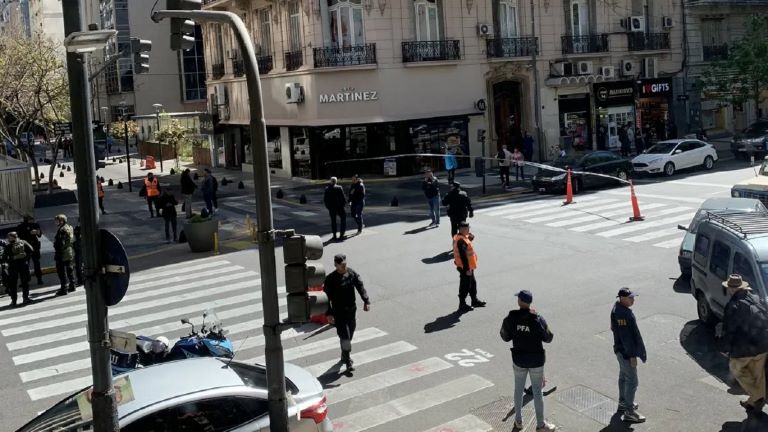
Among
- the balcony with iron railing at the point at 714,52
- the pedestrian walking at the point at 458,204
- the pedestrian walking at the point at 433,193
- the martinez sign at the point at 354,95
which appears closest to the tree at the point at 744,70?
the balcony with iron railing at the point at 714,52

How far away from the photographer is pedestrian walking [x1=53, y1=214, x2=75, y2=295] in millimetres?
18281

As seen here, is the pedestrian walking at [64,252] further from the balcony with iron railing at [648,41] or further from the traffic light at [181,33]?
the balcony with iron railing at [648,41]

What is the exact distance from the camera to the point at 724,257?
1250 cm

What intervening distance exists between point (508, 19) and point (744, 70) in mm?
12960

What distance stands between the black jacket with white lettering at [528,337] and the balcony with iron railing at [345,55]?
27.8 metres

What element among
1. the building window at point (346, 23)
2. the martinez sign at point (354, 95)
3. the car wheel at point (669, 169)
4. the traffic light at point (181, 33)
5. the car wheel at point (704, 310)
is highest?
the building window at point (346, 23)

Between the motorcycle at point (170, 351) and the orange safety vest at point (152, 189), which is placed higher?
the orange safety vest at point (152, 189)

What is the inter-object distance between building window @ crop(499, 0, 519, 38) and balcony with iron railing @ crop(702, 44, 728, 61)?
13.3m

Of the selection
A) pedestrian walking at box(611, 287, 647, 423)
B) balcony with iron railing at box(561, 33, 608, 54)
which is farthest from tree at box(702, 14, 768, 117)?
pedestrian walking at box(611, 287, 647, 423)

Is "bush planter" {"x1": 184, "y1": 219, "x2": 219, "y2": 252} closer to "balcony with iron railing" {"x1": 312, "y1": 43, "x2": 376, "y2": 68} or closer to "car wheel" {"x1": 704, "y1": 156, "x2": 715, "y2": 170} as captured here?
"balcony with iron railing" {"x1": 312, "y1": 43, "x2": 376, "y2": 68}

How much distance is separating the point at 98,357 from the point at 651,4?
140 feet

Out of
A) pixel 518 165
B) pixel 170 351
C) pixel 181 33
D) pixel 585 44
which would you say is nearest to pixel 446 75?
pixel 518 165

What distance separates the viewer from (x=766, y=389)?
9.40 meters

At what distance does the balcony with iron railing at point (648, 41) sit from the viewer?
43678 mm
